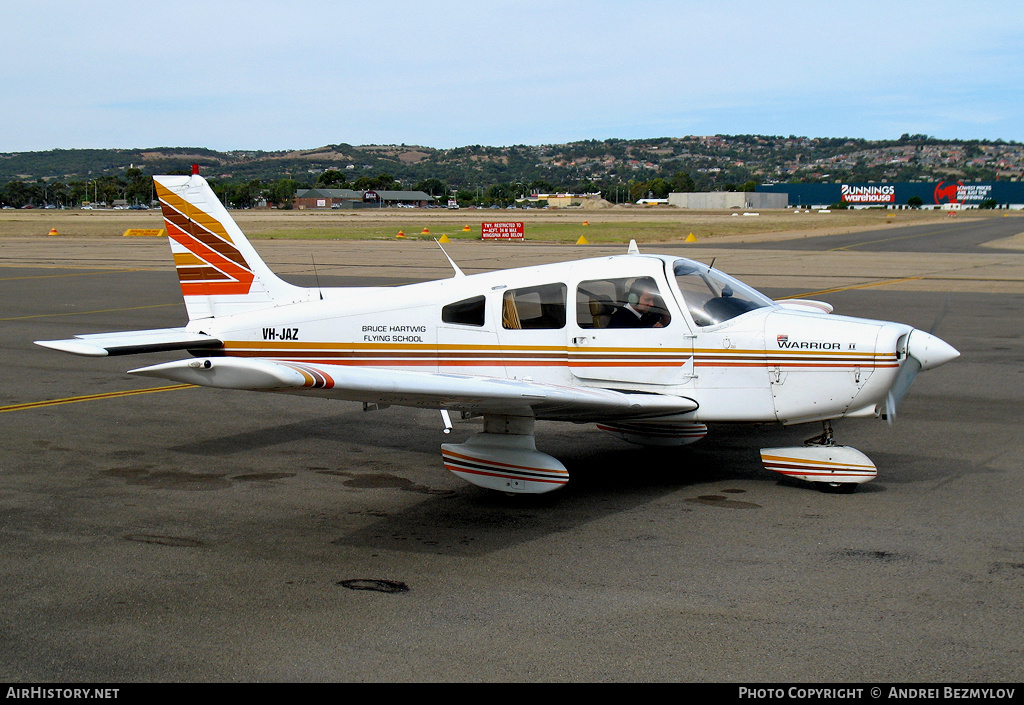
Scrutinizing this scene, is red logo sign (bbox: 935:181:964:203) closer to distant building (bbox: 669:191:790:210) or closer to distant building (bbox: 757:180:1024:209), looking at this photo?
distant building (bbox: 757:180:1024:209)

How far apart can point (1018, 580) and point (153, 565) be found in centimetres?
589

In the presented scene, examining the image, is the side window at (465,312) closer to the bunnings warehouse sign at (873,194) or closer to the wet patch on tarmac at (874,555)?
the wet patch on tarmac at (874,555)

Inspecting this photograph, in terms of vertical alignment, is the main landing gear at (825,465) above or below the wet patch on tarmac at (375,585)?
above

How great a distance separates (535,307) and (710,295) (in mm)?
1618

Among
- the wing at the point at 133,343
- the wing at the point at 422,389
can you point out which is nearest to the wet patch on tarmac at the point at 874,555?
the wing at the point at 422,389

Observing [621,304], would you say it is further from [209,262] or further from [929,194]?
[929,194]

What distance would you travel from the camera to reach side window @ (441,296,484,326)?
28.8ft

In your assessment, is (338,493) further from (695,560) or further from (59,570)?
(695,560)

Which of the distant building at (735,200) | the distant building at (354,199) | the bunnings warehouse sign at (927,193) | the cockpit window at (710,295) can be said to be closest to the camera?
the cockpit window at (710,295)

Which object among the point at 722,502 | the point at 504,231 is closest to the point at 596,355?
the point at 722,502

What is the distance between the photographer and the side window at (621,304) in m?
8.33

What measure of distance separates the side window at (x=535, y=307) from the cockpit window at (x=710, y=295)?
1.12 metres

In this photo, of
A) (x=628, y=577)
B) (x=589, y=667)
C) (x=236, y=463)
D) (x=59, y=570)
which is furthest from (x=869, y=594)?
(x=236, y=463)

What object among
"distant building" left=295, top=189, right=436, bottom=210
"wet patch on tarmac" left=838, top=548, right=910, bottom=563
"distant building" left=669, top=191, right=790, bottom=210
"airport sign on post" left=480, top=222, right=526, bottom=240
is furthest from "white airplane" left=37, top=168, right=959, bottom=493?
"distant building" left=669, top=191, right=790, bottom=210
